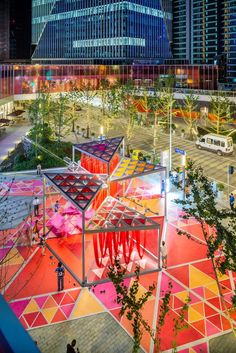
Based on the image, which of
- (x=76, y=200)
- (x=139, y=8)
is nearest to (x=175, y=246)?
(x=76, y=200)

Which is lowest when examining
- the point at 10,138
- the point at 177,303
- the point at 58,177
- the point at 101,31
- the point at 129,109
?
the point at 177,303

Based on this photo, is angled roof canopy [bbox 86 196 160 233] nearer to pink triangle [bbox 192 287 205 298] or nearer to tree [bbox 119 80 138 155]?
pink triangle [bbox 192 287 205 298]

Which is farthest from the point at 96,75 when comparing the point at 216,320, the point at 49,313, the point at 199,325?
the point at 199,325

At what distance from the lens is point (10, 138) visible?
51.3 meters

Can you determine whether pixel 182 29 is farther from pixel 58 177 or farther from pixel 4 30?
pixel 58 177

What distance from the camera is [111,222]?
1898 centimetres

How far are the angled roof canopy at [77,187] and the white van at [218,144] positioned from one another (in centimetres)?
2582

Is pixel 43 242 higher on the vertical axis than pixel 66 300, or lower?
higher

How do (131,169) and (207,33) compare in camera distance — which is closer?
(131,169)

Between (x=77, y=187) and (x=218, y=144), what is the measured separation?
93.6ft

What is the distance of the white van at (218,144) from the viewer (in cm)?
4347

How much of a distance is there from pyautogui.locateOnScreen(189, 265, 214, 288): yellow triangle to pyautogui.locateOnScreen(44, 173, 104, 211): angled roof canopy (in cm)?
632

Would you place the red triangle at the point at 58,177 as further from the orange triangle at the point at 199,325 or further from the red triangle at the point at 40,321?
the orange triangle at the point at 199,325

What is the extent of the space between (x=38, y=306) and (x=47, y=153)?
27.2m
